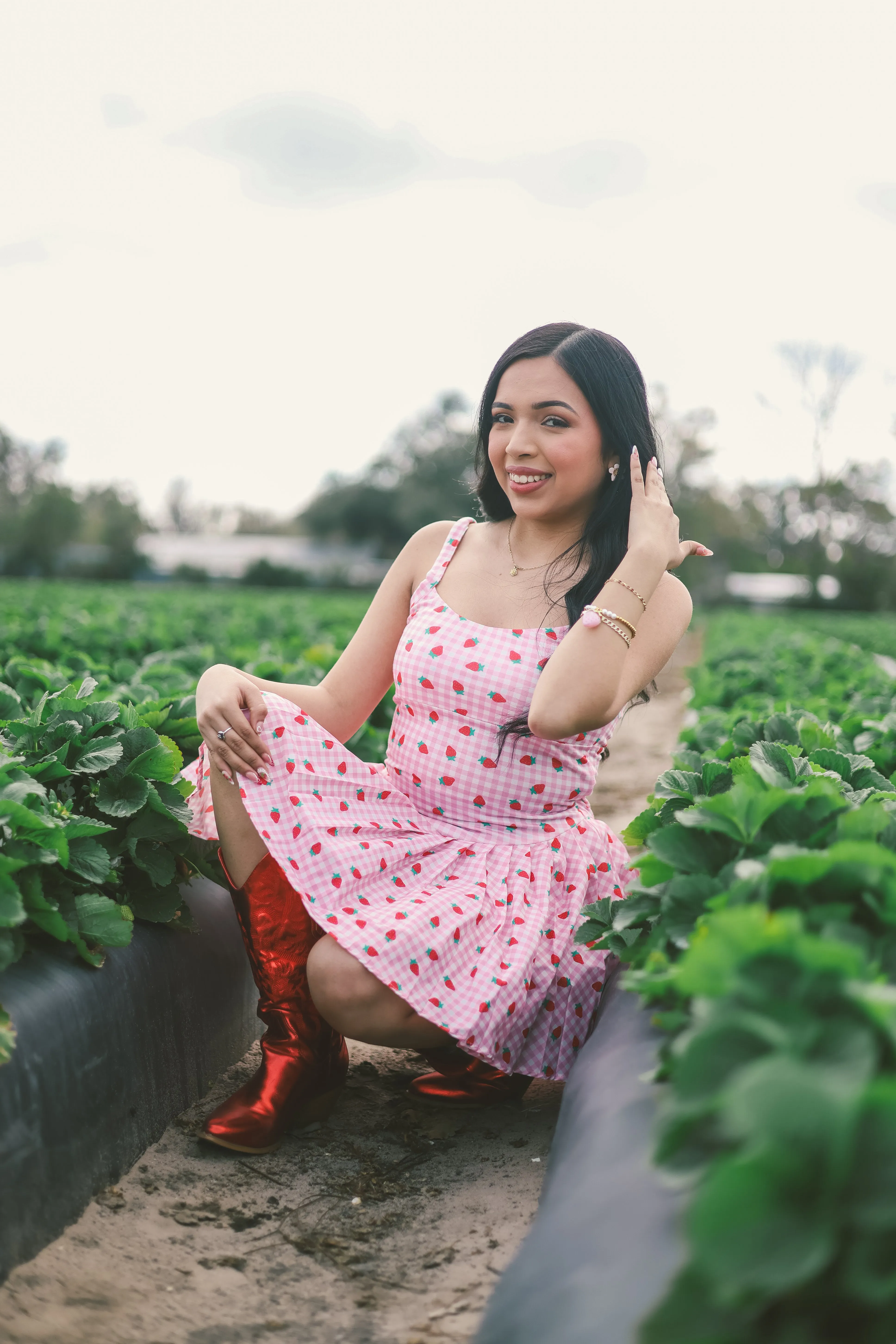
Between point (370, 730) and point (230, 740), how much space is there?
4.86 feet

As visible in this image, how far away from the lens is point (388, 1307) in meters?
1.77

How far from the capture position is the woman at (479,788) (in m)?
2.27

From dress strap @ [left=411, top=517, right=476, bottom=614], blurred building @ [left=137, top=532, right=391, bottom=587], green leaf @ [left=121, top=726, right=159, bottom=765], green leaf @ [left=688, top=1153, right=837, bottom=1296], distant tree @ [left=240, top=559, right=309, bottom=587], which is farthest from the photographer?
blurred building @ [left=137, top=532, right=391, bottom=587]

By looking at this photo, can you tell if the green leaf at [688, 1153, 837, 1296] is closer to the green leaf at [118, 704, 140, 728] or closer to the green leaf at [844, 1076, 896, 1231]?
the green leaf at [844, 1076, 896, 1231]

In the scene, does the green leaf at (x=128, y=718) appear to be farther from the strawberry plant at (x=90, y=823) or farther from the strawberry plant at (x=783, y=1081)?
the strawberry plant at (x=783, y=1081)

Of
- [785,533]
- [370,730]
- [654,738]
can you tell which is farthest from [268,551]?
[370,730]

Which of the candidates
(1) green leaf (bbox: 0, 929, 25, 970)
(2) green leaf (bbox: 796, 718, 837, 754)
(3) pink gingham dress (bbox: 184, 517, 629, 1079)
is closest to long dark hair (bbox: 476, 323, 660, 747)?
(3) pink gingham dress (bbox: 184, 517, 629, 1079)

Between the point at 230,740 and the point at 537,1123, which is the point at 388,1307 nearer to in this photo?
the point at 537,1123

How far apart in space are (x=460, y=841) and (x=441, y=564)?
74 centimetres

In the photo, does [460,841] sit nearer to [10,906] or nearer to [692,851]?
[692,851]

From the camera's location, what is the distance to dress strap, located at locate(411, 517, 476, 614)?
280 centimetres

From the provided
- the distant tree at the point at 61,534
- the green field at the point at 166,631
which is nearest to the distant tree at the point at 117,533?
the distant tree at the point at 61,534

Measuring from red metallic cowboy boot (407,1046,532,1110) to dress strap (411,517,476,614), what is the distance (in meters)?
1.08

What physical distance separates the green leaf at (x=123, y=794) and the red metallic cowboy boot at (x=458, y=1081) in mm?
871
